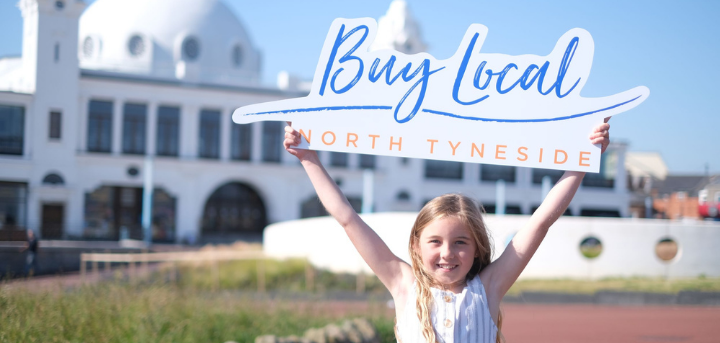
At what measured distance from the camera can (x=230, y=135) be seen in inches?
1948

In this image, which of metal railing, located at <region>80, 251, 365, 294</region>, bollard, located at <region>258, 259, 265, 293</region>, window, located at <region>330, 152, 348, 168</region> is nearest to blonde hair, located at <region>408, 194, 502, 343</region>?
metal railing, located at <region>80, 251, 365, 294</region>

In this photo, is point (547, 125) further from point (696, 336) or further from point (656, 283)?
point (656, 283)

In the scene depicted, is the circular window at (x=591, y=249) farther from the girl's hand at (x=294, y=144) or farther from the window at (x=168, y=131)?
the window at (x=168, y=131)

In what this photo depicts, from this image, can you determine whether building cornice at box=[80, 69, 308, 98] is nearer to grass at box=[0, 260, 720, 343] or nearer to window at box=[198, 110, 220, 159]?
window at box=[198, 110, 220, 159]

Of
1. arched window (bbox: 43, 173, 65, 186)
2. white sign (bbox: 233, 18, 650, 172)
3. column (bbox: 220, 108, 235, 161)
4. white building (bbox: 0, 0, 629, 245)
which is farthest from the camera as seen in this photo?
column (bbox: 220, 108, 235, 161)

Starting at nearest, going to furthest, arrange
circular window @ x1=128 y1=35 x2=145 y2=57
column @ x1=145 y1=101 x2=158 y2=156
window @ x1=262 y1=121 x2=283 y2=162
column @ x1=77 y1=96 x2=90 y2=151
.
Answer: column @ x1=77 y1=96 x2=90 y2=151
column @ x1=145 y1=101 x2=158 y2=156
window @ x1=262 y1=121 x2=283 y2=162
circular window @ x1=128 y1=35 x2=145 y2=57

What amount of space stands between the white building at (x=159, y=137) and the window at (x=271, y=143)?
70mm

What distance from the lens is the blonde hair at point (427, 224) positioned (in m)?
2.87

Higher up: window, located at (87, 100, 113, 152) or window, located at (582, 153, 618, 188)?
window, located at (87, 100, 113, 152)

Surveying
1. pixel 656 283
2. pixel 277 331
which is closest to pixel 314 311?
pixel 277 331

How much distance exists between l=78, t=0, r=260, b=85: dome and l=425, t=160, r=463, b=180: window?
13.5 m

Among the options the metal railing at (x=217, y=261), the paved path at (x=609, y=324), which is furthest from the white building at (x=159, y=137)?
the paved path at (x=609, y=324)

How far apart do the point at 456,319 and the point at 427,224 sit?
36 cm

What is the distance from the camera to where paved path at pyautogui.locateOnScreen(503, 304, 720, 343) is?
454 inches
